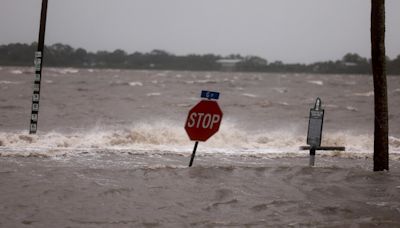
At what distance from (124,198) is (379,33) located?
4.94 m

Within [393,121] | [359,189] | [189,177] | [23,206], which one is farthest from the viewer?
[393,121]

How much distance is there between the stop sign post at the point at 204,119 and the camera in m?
8.12

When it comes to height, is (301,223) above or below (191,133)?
below

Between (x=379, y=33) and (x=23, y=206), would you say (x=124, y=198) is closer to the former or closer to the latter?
(x=23, y=206)

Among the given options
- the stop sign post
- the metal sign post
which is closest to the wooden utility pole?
the metal sign post

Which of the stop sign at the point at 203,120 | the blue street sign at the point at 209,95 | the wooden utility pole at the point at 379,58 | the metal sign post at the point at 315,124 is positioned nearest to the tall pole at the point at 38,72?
the stop sign at the point at 203,120

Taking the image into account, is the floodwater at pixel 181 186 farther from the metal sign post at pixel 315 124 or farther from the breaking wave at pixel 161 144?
the metal sign post at pixel 315 124

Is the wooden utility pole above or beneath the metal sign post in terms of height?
above

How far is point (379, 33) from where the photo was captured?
798 centimetres

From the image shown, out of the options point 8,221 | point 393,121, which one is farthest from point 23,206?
point 393,121

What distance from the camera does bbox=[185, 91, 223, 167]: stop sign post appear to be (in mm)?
8117

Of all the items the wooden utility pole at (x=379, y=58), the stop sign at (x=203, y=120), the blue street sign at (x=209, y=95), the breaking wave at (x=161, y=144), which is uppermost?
the wooden utility pole at (x=379, y=58)

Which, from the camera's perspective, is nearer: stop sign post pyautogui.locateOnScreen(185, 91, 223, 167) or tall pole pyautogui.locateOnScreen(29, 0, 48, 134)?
stop sign post pyautogui.locateOnScreen(185, 91, 223, 167)

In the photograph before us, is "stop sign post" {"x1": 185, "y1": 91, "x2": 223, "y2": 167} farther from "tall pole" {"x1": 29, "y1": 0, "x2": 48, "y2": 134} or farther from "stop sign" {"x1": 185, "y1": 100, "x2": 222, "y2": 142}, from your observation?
"tall pole" {"x1": 29, "y1": 0, "x2": 48, "y2": 134}
